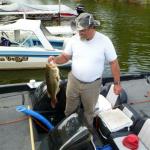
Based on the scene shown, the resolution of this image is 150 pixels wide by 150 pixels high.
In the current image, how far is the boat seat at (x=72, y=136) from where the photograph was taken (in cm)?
384

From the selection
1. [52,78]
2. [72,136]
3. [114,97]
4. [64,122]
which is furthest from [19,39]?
[72,136]

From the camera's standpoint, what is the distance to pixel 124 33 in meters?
18.6

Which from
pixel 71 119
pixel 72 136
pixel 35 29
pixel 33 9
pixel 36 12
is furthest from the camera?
pixel 33 9

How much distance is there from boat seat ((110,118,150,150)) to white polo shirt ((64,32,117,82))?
798mm

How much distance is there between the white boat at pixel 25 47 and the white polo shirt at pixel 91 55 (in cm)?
713

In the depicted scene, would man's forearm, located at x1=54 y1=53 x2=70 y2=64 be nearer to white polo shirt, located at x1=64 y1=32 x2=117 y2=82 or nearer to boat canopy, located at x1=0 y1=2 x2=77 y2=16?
white polo shirt, located at x1=64 y1=32 x2=117 y2=82

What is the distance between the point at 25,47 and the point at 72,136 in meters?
8.30

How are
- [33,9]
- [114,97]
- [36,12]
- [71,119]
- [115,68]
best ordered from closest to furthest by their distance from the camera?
[71,119]
[115,68]
[114,97]
[36,12]
[33,9]

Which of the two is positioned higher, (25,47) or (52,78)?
(52,78)

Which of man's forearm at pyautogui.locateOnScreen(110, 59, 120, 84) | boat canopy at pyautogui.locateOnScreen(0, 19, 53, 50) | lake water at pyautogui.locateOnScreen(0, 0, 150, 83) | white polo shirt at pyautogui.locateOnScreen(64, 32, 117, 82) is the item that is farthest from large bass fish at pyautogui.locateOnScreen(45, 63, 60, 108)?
boat canopy at pyautogui.locateOnScreen(0, 19, 53, 50)

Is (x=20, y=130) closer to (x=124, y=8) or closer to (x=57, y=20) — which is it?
(x=57, y=20)

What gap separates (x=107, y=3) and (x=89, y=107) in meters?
26.3

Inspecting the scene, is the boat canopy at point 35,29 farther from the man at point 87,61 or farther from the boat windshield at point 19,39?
the man at point 87,61

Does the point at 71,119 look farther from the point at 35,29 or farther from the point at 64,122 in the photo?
the point at 35,29
